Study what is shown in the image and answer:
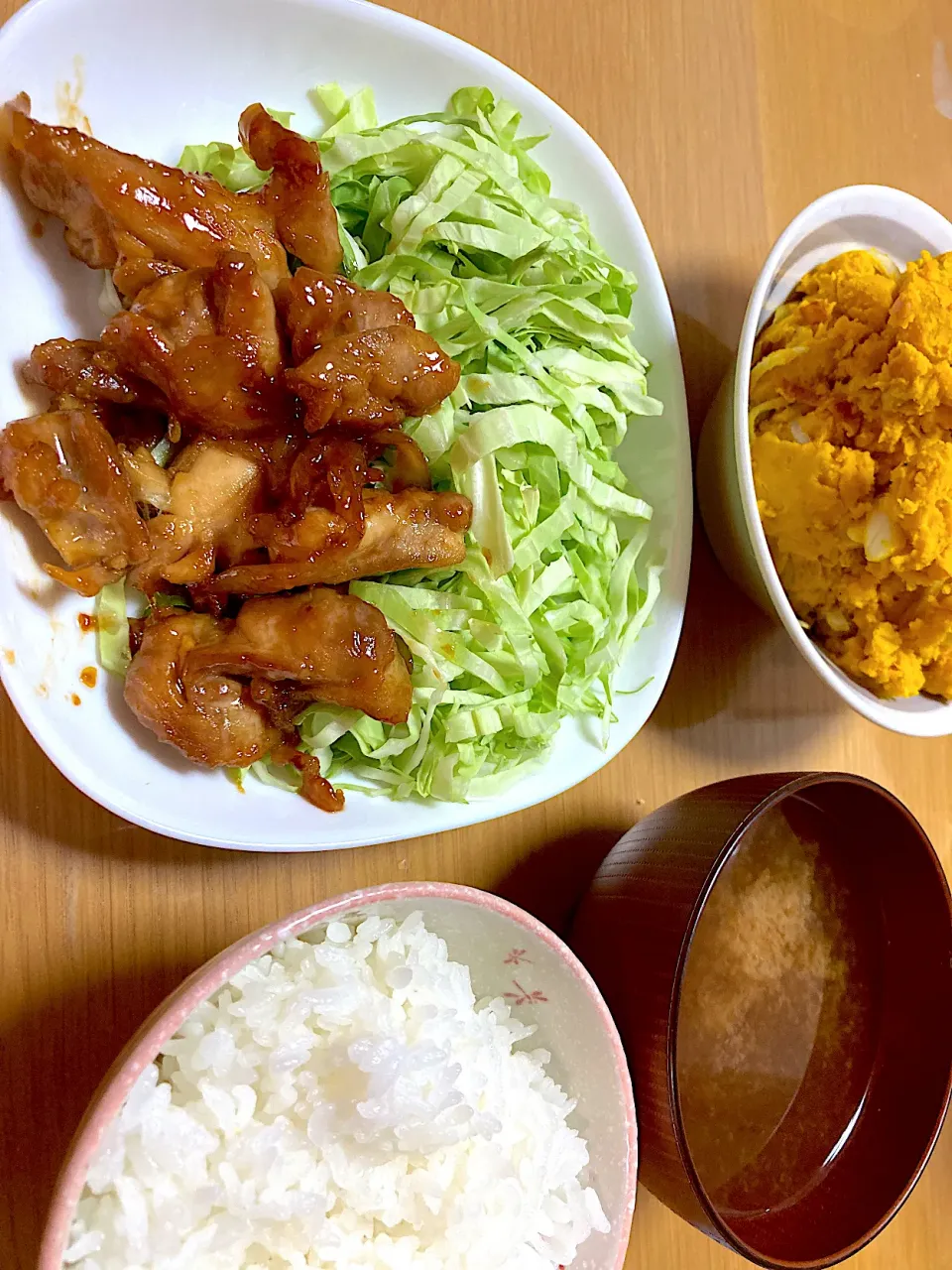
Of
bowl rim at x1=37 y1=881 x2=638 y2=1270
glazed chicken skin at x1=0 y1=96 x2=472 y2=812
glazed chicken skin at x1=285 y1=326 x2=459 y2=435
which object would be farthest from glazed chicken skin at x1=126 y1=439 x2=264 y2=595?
bowl rim at x1=37 y1=881 x2=638 y2=1270

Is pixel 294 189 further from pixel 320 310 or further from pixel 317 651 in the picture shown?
pixel 317 651

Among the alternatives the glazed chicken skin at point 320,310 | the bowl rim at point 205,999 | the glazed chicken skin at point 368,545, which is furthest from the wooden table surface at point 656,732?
the glazed chicken skin at point 320,310

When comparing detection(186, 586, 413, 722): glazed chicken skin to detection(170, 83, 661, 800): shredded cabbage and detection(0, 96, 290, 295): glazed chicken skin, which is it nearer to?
detection(170, 83, 661, 800): shredded cabbage

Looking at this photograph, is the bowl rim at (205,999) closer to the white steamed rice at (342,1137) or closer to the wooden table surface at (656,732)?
the white steamed rice at (342,1137)

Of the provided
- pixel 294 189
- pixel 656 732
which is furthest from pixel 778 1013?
pixel 294 189

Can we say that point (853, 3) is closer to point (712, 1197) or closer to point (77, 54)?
point (77, 54)

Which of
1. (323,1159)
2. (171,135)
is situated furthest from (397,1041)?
(171,135)

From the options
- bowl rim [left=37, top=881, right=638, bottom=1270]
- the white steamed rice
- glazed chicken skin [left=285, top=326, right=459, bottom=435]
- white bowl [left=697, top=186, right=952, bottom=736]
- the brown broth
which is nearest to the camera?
bowl rim [left=37, top=881, right=638, bottom=1270]
